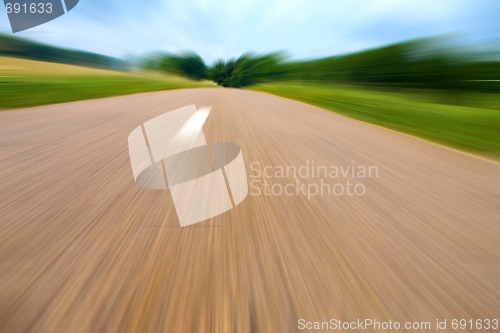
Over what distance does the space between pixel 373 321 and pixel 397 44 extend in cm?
2655

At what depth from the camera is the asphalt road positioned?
3.18 feet

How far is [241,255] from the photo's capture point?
129 centimetres
